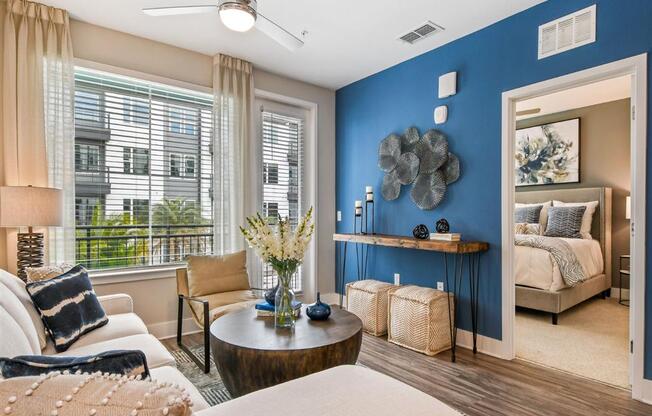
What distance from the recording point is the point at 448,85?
11.7 ft

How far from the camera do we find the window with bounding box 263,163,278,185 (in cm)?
444

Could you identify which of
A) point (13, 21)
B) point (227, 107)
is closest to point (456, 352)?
point (227, 107)

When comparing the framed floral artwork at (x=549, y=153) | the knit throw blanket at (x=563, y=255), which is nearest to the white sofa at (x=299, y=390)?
the knit throw blanket at (x=563, y=255)

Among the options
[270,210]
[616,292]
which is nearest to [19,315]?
[270,210]

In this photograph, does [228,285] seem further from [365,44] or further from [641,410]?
[641,410]

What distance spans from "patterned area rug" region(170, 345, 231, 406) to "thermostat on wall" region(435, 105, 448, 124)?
3033mm

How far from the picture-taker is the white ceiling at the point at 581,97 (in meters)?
4.82

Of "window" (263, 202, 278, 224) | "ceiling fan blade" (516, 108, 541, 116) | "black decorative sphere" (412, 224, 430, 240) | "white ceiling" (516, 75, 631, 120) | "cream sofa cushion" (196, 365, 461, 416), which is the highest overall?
"white ceiling" (516, 75, 631, 120)

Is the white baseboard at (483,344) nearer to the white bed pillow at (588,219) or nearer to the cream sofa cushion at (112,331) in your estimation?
the cream sofa cushion at (112,331)

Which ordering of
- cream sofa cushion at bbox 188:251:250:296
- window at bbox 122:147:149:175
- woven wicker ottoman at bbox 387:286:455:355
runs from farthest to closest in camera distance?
window at bbox 122:147:149:175 < cream sofa cushion at bbox 188:251:250:296 < woven wicker ottoman at bbox 387:286:455:355

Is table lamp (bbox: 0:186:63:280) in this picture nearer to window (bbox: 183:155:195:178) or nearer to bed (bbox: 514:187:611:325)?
window (bbox: 183:155:195:178)

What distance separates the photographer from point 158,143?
364cm

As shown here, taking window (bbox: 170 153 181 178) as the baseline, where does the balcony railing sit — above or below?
below

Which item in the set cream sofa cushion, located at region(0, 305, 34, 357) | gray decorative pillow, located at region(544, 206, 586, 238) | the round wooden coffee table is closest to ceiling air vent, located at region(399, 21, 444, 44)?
the round wooden coffee table
